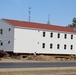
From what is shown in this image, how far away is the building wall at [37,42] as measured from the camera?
5425 cm

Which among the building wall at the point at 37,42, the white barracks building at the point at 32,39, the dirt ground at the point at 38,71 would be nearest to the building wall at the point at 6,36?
the white barracks building at the point at 32,39

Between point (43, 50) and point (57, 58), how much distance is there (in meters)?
3.40

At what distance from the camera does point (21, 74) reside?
2148 centimetres

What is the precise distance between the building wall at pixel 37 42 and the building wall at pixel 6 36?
1.03 metres

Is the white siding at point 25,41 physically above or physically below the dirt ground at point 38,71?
above

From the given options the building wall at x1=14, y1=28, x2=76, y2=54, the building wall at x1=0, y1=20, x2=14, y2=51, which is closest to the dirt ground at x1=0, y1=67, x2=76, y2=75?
the building wall at x1=14, y1=28, x2=76, y2=54

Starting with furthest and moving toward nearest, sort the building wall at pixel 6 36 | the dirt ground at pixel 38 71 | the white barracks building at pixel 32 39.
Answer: the building wall at pixel 6 36 → the white barracks building at pixel 32 39 → the dirt ground at pixel 38 71

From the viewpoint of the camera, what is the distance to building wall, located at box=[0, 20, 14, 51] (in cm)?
5434

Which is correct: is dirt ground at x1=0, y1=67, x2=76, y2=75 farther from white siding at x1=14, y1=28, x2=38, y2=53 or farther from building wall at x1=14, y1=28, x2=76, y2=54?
building wall at x1=14, y1=28, x2=76, y2=54

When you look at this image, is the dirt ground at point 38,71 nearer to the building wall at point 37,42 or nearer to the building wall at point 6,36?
the building wall at point 37,42

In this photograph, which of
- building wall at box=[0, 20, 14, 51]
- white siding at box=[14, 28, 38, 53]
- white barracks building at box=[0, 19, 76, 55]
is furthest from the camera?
building wall at box=[0, 20, 14, 51]

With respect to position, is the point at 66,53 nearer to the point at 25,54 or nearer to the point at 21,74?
the point at 25,54

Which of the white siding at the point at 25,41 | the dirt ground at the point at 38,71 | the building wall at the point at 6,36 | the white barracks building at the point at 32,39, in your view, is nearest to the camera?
the dirt ground at the point at 38,71

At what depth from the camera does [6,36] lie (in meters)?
56.2
